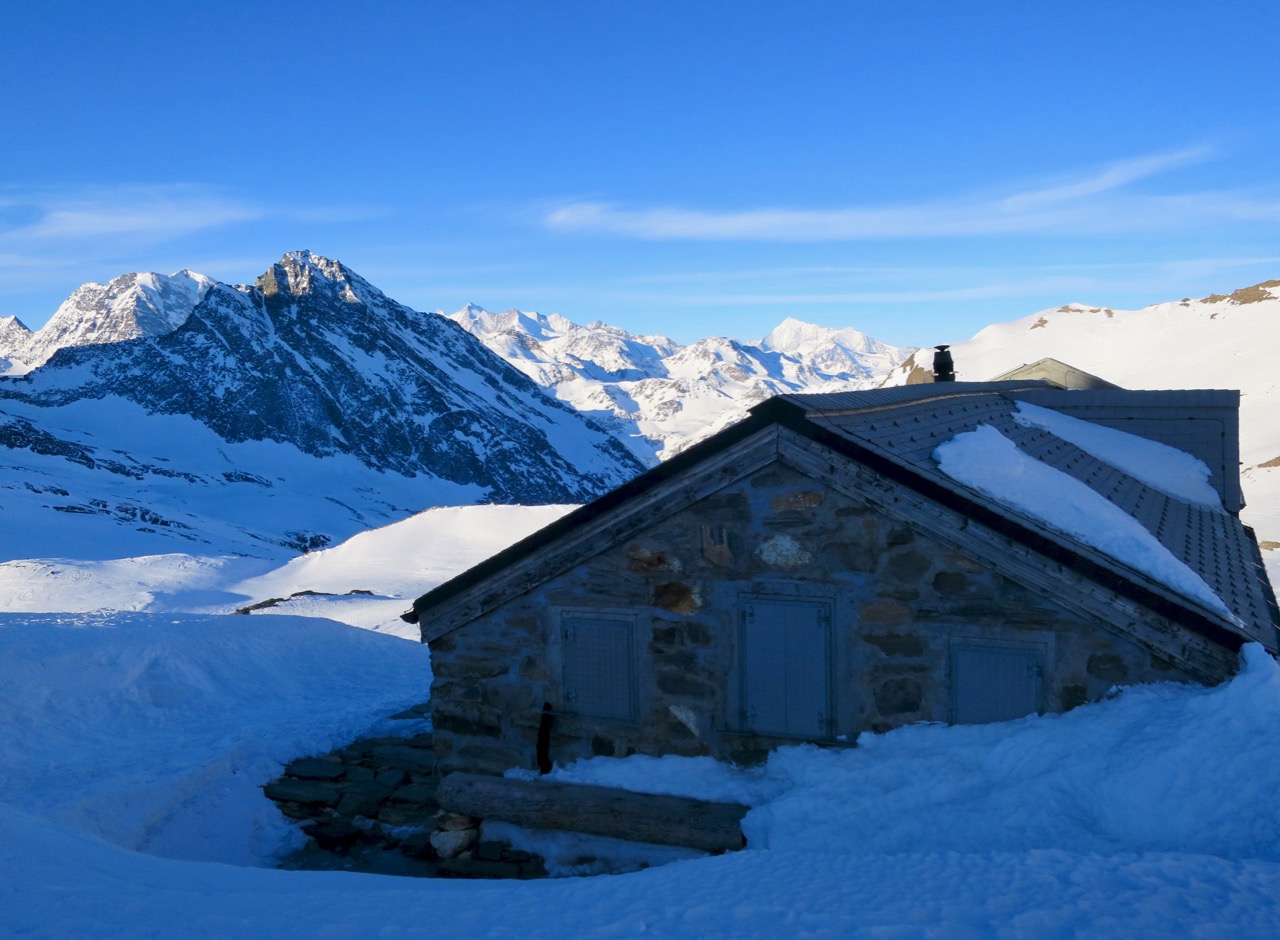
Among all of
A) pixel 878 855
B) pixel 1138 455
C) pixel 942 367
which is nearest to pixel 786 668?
pixel 878 855

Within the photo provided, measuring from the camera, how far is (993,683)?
676cm

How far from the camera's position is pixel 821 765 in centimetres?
705

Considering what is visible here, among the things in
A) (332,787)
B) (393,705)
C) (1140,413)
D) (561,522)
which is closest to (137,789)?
(332,787)

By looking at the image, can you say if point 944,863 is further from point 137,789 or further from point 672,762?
point 137,789

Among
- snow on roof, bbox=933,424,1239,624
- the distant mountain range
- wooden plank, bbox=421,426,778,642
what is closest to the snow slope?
snow on roof, bbox=933,424,1239,624

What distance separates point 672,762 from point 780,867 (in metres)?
1.82

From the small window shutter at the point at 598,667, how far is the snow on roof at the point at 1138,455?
6874mm

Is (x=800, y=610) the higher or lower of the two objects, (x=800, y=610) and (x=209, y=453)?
the lower

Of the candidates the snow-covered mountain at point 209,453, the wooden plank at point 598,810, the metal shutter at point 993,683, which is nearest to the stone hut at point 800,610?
the metal shutter at point 993,683

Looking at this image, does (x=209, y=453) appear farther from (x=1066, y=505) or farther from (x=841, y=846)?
(x=841, y=846)

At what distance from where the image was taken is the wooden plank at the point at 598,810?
7.09 m

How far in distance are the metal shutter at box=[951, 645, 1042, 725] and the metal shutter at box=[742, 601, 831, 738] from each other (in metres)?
0.93

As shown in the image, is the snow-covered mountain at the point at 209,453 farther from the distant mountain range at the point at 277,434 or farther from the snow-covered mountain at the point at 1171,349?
the snow-covered mountain at the point at 1171,349

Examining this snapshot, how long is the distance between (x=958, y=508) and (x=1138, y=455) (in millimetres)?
8036
